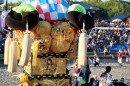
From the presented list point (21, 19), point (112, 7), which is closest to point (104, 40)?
point (21, 19)

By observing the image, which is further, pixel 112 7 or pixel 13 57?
pixel 112 7

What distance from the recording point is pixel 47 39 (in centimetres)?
799

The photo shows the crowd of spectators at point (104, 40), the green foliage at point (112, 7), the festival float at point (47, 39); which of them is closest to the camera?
the festival float at point (47, 39)

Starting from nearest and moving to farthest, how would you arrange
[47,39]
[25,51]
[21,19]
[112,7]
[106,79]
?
[25,51] → [21,19] → [47,39] → [106,79] → [112,7]

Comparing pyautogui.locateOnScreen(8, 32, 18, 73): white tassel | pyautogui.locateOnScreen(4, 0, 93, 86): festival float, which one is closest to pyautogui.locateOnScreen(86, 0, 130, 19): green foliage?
pyautogui.locateOnScreen(4, 0, 93, 86): festival float

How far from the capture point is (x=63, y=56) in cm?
827

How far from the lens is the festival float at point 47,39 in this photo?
25.1ft

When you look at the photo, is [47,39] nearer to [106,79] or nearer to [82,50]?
[82,50]

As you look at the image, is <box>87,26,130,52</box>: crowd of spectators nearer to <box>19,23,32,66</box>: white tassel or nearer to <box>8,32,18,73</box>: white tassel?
<box>8,32,18,73</box>: white tassel

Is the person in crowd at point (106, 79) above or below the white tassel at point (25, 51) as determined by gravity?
below

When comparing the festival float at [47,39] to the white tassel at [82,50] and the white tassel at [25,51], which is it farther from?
the white tassel at [25,51]

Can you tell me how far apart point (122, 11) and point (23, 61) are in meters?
81.7

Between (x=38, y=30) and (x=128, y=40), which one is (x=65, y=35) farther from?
(x=128, y=40)

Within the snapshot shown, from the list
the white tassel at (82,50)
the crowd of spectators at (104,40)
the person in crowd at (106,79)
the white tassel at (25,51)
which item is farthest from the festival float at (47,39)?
the crowd of spectators at (104,40)
